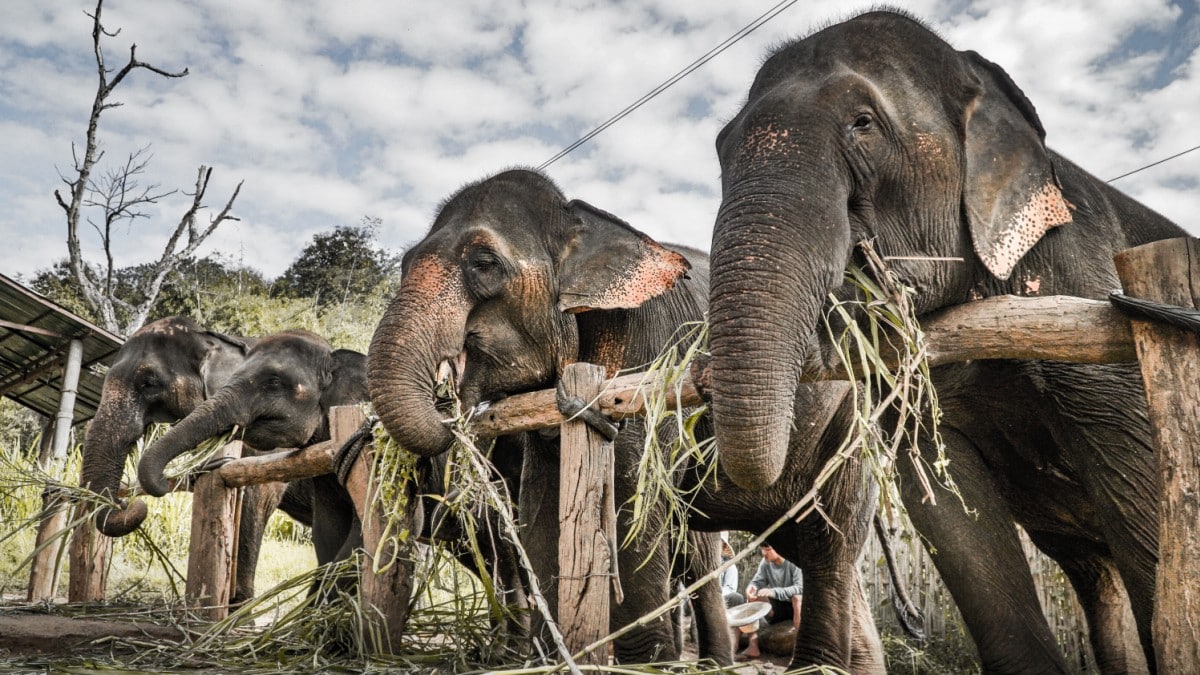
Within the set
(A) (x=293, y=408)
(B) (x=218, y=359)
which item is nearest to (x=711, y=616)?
(A) (x=293, y=408)

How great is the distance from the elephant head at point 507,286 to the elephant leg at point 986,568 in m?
1.69

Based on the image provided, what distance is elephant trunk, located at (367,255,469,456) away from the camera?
4672 millimetres

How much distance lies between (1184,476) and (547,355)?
3.15 meters

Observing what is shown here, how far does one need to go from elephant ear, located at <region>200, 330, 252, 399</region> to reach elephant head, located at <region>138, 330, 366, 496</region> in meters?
1.20

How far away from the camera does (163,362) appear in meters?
9.23

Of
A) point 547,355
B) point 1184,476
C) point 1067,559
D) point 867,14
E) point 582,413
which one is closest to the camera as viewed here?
point 1184,476

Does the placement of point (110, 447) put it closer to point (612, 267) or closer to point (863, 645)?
point (612, 267)

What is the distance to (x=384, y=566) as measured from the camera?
517 cm

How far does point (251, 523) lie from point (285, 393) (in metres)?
1.81

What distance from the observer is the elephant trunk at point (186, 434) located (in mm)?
7141

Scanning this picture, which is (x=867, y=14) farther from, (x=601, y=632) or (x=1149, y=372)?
(x=601, y=632)

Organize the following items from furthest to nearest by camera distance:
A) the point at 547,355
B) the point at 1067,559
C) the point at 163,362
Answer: the point at 163,362 < the point at 547,355 < the point at 1067,559

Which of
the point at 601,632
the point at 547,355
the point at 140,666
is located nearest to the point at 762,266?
the point at 601,632

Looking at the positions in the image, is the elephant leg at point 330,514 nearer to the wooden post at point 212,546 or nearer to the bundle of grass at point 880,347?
the wooden post at point 212,546
